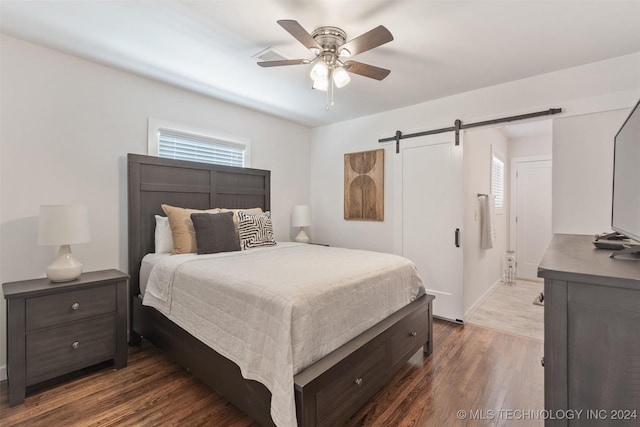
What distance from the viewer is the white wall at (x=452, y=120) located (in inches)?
100

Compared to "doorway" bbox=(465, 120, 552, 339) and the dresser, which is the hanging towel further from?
the dresser

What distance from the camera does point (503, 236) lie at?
513cm

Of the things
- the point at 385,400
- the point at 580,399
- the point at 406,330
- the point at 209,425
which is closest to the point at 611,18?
the point at 580,399

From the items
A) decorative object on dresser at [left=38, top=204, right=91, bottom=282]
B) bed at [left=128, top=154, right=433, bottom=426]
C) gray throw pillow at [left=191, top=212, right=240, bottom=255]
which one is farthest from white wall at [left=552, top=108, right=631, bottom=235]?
decorative object on dresser at [left=38, top=204, right=91, bottom=282]

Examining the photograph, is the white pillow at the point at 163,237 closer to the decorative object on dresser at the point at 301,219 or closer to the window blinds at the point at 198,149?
the window blinds at the point at 198,149

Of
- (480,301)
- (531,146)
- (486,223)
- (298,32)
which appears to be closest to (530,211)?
(531,146)

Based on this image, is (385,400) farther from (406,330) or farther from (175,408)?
(175,408)

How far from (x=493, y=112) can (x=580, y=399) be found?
289 cm

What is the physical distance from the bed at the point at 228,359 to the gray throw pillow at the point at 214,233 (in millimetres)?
564

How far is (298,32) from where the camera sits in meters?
1.71

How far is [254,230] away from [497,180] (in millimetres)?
4045

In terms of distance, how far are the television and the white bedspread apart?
4.25 feet

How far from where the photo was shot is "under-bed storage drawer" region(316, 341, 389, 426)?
1521mm

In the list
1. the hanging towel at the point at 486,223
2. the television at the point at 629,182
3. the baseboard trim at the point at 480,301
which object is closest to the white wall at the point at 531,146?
the hanging towel at the point at 486,223
